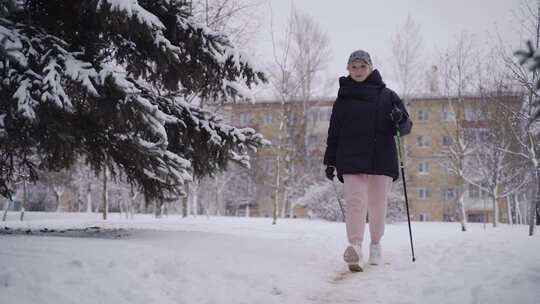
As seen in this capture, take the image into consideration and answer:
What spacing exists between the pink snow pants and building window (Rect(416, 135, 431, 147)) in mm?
38256

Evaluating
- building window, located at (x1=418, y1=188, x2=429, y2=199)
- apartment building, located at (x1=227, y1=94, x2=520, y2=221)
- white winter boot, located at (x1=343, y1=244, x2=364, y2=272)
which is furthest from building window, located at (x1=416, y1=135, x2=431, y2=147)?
white winter boot, located at (x1=343, y1=244, x2=364, y2=272)

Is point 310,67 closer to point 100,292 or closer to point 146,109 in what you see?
point 146,109

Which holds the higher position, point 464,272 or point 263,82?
point 263,82

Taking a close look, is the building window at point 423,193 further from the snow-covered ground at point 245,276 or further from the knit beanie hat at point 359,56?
the knit beanie hat at point 359,56

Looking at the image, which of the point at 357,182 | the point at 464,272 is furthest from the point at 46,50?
the point at 464,272

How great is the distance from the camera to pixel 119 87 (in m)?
4.82

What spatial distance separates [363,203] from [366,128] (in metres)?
0.83

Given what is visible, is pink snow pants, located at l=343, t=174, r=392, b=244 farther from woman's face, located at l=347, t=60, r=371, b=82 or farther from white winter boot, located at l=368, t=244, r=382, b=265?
woman's face, located at l=347, t=60, r=371, b=82

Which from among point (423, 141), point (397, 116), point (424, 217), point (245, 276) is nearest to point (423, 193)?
point (424, 217)

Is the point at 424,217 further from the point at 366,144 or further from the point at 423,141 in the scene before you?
the point at 366,144

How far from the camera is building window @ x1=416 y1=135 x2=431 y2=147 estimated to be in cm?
4062

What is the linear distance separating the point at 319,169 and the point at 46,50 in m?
26.9

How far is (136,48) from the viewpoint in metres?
6.29

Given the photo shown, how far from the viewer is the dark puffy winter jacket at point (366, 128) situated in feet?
15.3
